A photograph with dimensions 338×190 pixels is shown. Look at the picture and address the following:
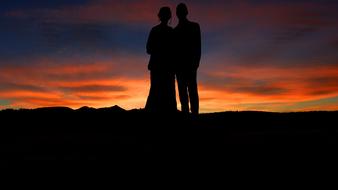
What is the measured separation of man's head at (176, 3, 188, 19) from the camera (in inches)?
444

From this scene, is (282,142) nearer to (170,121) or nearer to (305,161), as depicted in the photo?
(305,161)

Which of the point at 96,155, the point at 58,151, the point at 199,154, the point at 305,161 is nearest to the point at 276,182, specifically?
the point at 305,161

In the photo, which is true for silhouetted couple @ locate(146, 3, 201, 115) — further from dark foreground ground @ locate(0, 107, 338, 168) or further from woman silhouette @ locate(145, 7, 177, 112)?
dark foreground ground @ locate(0, 107, 338, 168)

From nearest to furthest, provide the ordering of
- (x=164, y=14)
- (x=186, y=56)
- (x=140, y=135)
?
(x=140, y=135)
(x=164, y=14)
(x=186, y=56)

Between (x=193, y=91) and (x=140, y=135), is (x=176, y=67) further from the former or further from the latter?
(x=140, y=135)

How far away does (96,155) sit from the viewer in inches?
294

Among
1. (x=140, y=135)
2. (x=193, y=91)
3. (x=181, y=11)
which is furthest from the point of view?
(x=193, y=91)

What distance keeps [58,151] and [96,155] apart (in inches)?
41.8

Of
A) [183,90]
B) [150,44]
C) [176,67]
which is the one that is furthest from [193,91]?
[150,44]

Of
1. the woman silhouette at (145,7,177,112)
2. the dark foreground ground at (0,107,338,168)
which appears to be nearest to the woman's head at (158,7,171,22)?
the woman silhouette at (145,7,177,112)

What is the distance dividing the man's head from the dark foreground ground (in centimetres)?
259

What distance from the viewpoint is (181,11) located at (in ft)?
37.2

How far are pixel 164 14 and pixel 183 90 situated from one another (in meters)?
2.17

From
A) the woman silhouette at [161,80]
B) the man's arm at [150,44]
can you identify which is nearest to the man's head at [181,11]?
the woman silhouette at [161,80]
